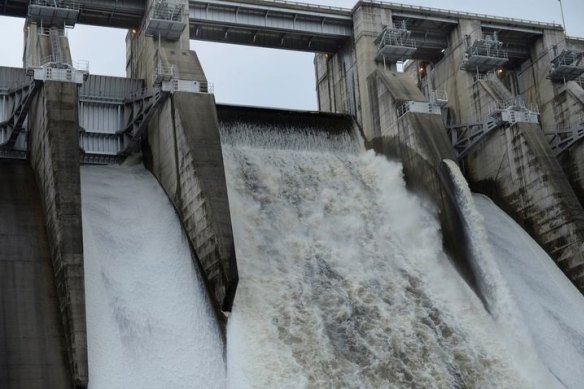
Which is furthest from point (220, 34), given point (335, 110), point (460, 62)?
point (460, 62)

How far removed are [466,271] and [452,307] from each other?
2.17 metres

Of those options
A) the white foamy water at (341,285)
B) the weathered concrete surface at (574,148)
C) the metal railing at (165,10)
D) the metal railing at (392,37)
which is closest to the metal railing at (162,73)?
the metal railing at (165,10)

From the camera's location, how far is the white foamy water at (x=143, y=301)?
15.4 metres

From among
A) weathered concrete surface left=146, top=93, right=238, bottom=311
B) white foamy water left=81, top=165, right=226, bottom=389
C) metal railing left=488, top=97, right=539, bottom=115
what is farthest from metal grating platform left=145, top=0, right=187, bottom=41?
metal railing left=488, top=97, right=539, bottom=115

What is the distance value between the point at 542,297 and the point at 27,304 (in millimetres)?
14362

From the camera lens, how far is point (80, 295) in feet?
52.7

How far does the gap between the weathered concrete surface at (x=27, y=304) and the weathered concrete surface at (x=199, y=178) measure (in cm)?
373

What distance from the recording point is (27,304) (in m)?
16.4

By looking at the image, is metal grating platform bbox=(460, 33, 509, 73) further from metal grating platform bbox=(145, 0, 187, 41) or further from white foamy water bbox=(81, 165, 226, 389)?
white foamy water bbox=(81, 165, 226, 389)

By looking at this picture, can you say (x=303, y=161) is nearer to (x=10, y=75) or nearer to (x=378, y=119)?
(x=378, y=119)

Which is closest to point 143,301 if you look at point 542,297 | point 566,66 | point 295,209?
point 295,209

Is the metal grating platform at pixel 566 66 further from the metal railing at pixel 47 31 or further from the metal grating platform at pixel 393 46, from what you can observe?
the metal railing at pixel 47 31

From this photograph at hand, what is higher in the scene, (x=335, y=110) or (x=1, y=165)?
(x=335, y=110)

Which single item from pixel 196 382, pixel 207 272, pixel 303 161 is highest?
pixel 303 161
